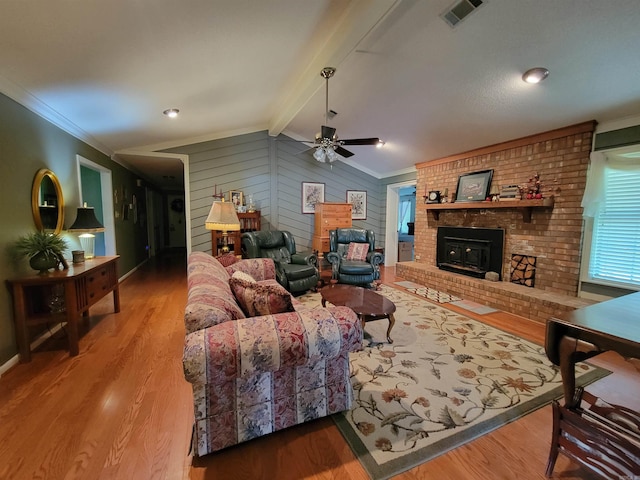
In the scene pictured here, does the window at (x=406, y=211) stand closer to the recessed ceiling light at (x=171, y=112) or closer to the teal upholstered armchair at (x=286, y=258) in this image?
the teal upholstered armchair at (x=286, y=258)

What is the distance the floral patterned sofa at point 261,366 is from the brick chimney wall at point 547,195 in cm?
351

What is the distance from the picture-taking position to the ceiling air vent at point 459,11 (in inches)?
82.3

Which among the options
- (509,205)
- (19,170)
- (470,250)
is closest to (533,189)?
(509,205)

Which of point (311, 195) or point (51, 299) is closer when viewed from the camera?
point (51, 299)

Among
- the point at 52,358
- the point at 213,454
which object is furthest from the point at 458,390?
the point at 52,358

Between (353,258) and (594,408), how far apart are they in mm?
3655

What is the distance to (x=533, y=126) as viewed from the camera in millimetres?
3623

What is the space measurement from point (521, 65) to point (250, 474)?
391 cm

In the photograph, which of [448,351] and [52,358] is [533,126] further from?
[52,358]

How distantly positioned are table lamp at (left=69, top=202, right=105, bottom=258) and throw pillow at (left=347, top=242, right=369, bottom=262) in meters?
3.66

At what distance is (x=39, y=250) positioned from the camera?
8.41ft

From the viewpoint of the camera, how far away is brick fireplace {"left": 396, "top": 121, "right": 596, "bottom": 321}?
3.43m

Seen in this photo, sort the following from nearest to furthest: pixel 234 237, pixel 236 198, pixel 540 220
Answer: pixel 540 220, pixel 234 237, pixel 236 198

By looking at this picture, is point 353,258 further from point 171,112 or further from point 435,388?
point 171,112
